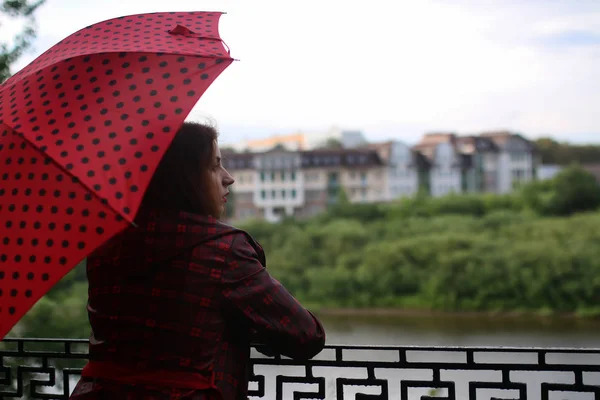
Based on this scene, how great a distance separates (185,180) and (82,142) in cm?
15

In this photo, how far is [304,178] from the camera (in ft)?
83.4

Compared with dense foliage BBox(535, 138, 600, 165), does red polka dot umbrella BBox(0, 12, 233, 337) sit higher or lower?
lower

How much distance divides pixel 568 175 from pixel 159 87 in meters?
24.5

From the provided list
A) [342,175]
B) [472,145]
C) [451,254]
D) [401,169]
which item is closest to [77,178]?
[451,254]

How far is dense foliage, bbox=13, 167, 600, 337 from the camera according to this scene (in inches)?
645

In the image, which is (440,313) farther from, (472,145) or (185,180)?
(185,180)

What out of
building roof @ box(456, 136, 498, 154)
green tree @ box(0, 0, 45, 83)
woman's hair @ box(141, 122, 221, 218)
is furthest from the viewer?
building roof @ box(456, 136, 498, 154)

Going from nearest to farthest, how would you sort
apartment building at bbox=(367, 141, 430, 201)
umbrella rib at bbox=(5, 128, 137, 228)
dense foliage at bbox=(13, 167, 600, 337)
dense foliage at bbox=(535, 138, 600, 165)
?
umbrella rib at bbox=(5, 128, 137, 228) < dense foliage at bbox=(13, 167, 600, 337) < apartment building at bbox=(367, 141, 430, 201) < dense foliage at bbox=(535, 138, 600, 165)

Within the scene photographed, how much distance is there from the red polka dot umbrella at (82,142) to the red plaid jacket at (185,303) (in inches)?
4.0

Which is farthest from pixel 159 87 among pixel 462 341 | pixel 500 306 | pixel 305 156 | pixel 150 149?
pixel 305 156

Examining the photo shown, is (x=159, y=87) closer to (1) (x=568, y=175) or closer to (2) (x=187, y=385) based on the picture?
(2) (x=187, y=385)

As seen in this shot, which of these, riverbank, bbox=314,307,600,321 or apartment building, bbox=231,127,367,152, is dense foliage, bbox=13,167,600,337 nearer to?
riverbank, bbox=314,307,600,321

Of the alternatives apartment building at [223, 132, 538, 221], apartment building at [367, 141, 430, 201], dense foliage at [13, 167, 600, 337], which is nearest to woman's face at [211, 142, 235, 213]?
dense foliage at [13, 167, 600, 337]

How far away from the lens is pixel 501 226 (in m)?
20.5
